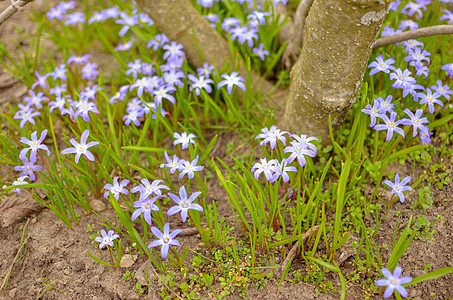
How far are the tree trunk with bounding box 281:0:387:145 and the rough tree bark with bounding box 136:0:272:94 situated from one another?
0.87 m

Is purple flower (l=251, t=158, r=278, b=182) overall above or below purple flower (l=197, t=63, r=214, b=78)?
below

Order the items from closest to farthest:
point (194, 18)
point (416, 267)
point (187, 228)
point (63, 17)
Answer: point (416, 267) < point (187, 228) < point (194, 18) < point (63, 17)

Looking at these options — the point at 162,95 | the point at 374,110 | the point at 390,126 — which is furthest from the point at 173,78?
the point at 390,126

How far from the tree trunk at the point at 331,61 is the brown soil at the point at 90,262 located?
2.48 ft

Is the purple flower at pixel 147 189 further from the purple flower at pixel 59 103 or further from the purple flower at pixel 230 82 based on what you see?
the purple flower at pixel 59 103

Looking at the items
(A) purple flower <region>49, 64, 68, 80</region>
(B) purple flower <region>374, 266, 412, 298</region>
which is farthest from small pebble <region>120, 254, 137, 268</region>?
(A) purple flower <region>49, 64, 68, 80</region>

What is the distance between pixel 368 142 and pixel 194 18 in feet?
6.18

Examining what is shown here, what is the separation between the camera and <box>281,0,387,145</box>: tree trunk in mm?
1959

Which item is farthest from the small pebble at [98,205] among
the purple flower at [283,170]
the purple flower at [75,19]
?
the purple flower at [75,19]

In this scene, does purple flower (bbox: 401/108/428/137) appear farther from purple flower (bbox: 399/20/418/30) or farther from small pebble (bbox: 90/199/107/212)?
small pebble (bbox: 90/199/107/212)

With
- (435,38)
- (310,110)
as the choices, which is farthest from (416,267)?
(435,38)

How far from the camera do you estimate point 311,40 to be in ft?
7.27

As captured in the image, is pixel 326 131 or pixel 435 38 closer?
pixel 326 131

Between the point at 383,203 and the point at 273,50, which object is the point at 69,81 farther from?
the point at 383,203
